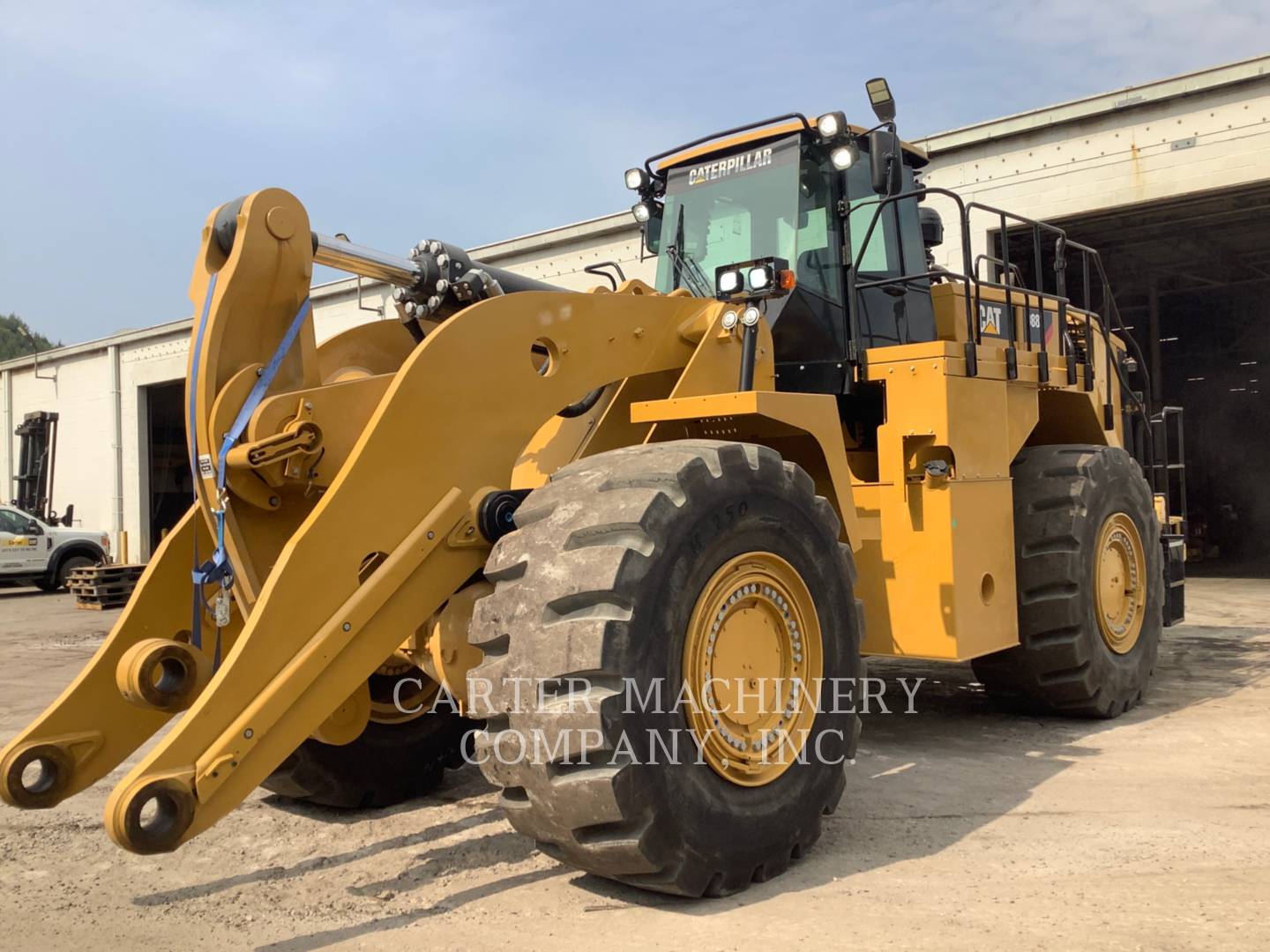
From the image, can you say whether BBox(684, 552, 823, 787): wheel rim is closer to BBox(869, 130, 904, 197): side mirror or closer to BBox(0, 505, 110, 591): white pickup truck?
BBox(869, 130, 904, 197): side mirror

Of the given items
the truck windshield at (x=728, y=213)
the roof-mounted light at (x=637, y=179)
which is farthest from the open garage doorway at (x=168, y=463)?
the truck windshield at (x=728, y=213)

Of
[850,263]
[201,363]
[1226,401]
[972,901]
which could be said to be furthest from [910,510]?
[1226,401]

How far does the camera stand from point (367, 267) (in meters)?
4.58

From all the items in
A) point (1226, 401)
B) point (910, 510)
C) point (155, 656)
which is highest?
point (1226, 401)

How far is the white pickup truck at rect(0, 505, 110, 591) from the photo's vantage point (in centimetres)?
2017

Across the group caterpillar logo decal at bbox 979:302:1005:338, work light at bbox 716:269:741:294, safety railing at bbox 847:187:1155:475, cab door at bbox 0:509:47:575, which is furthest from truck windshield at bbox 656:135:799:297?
cab door at bbox 0:509:47:575

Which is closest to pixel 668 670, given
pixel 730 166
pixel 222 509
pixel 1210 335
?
pixel 222 509

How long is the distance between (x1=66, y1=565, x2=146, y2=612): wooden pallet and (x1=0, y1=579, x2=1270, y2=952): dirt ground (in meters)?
12.7

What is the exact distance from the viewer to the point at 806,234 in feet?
19.5

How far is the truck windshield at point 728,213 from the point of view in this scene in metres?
6.00

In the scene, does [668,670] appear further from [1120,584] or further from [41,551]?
[41,551]

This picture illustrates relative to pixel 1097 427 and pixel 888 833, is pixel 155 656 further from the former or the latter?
pixel 1097 427

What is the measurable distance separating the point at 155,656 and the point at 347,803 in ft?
4.78

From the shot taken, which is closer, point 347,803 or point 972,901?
point 972,901
